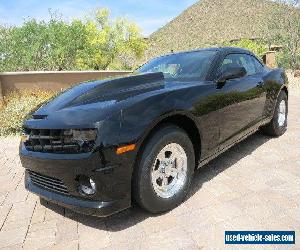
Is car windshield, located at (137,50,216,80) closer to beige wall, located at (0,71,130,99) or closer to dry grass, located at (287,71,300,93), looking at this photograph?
beige wall, located at (0,71,130,99)

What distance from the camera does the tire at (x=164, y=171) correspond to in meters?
3.04

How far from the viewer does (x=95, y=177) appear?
283 cm

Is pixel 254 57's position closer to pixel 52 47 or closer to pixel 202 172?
pixel 202 172

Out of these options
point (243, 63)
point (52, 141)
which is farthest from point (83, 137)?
point (243, 63)

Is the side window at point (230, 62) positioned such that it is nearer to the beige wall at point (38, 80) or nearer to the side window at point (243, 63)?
the side window at point (243, 63)

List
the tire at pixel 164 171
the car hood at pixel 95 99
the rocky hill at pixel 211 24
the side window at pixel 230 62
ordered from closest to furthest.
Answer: the car hood at pixel 95 99
the tire at pixel 164 171
the side window at pixel 230 62
the rocky hill at pixel 211 24

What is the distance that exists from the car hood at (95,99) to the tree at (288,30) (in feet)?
55.0

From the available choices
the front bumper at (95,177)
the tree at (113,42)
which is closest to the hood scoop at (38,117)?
the front bumper at (95,177)

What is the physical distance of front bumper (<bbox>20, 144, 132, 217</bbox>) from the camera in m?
2.81

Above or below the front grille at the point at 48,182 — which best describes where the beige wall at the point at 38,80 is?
above

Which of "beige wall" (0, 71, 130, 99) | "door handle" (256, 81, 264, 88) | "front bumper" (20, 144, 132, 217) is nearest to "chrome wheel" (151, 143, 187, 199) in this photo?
"front bumper" (20, 144, 132, 217)

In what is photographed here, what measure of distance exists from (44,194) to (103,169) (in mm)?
799

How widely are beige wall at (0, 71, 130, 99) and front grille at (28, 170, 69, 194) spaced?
838cm

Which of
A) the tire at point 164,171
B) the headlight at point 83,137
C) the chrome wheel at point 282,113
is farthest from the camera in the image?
the chrome wheel at point 282,113
